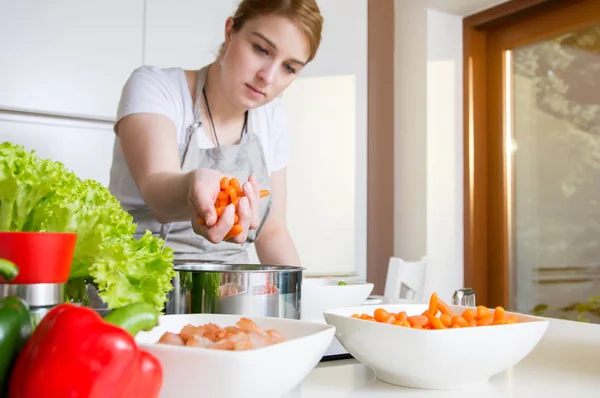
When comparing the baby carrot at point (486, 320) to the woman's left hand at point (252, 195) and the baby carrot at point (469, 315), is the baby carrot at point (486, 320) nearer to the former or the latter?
the baby carrot at point (469, 315)

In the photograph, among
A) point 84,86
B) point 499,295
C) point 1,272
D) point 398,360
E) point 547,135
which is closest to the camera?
point 1,272

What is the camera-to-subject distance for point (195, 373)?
21.2 inches

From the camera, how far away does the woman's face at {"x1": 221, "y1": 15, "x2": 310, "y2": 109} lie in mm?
1675

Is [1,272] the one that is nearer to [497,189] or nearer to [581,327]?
[581,327]

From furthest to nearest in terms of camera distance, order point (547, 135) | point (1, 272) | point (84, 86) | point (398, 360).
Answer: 1. point (547, 135)
2. point (84, 86)
3. point (398, 360)
4. point (1, 272)

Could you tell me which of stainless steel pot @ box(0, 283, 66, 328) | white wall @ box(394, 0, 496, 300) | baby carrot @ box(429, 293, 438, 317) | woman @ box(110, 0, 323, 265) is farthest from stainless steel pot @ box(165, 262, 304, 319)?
white wall @ box(394, 0, 496, 300)

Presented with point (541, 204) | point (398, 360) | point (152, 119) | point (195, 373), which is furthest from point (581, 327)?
point (541, 204)

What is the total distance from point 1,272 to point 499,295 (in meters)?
2.92

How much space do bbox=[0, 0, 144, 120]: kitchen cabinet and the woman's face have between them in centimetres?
85

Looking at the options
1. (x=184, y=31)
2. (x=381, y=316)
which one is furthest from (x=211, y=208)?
(x=184, y=31)

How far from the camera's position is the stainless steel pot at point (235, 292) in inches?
32.9

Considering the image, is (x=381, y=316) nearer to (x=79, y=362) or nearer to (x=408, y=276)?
(x=79, y=362)

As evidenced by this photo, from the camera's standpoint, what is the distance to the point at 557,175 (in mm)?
2857

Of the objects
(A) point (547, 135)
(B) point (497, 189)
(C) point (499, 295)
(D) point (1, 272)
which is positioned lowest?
(C) point (499, 295)
